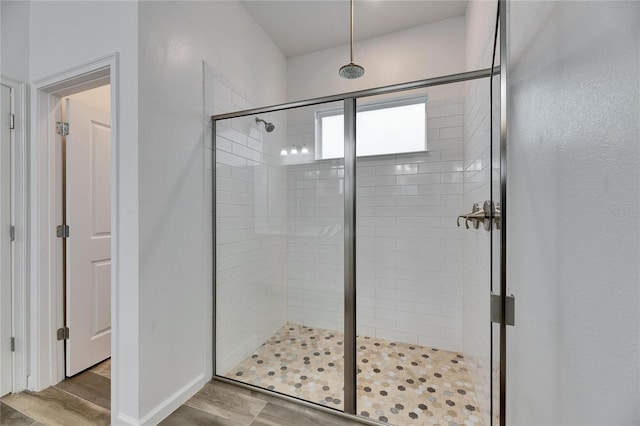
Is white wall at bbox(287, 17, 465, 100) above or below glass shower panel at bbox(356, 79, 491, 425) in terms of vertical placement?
above

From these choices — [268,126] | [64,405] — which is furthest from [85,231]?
[268,126]

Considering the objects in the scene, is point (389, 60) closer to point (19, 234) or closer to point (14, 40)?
point (14, 40)

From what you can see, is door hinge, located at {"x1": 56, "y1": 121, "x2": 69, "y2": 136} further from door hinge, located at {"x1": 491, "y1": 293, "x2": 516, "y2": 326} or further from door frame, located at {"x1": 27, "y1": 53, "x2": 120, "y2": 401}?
door hinge, located at {"x1": 491, "y1": 293, "x2": 516, "y2": 326}

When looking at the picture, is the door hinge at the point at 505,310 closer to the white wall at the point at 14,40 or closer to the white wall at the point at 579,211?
the white wall at the point at 579,211

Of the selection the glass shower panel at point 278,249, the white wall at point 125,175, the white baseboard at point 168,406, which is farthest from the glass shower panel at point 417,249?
the white wall at point 125,175

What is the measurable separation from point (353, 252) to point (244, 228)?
86cm

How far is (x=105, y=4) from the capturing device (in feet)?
5.04

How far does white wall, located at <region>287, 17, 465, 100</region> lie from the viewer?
249cm

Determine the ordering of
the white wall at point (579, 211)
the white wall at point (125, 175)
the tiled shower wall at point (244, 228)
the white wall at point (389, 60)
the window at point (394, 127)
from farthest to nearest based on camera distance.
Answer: the white wall at point (389, 60)
the window at point (394, 127)
the tiled shower wall at point (244, 228)
the white wall at point (125, 175)
the white wall at point (579, 211)

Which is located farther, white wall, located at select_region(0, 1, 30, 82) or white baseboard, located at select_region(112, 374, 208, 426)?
white wall, located at select_region(0, 1, 30, 82)

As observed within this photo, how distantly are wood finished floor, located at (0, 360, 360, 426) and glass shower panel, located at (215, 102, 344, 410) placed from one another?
0.15 m

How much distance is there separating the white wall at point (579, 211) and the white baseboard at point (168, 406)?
1.70m

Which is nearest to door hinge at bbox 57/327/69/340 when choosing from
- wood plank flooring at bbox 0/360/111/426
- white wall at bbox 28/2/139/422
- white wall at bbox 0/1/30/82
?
wood plank flooring at bbox 0/360/111/426

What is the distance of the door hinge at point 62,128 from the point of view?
6.13ft
